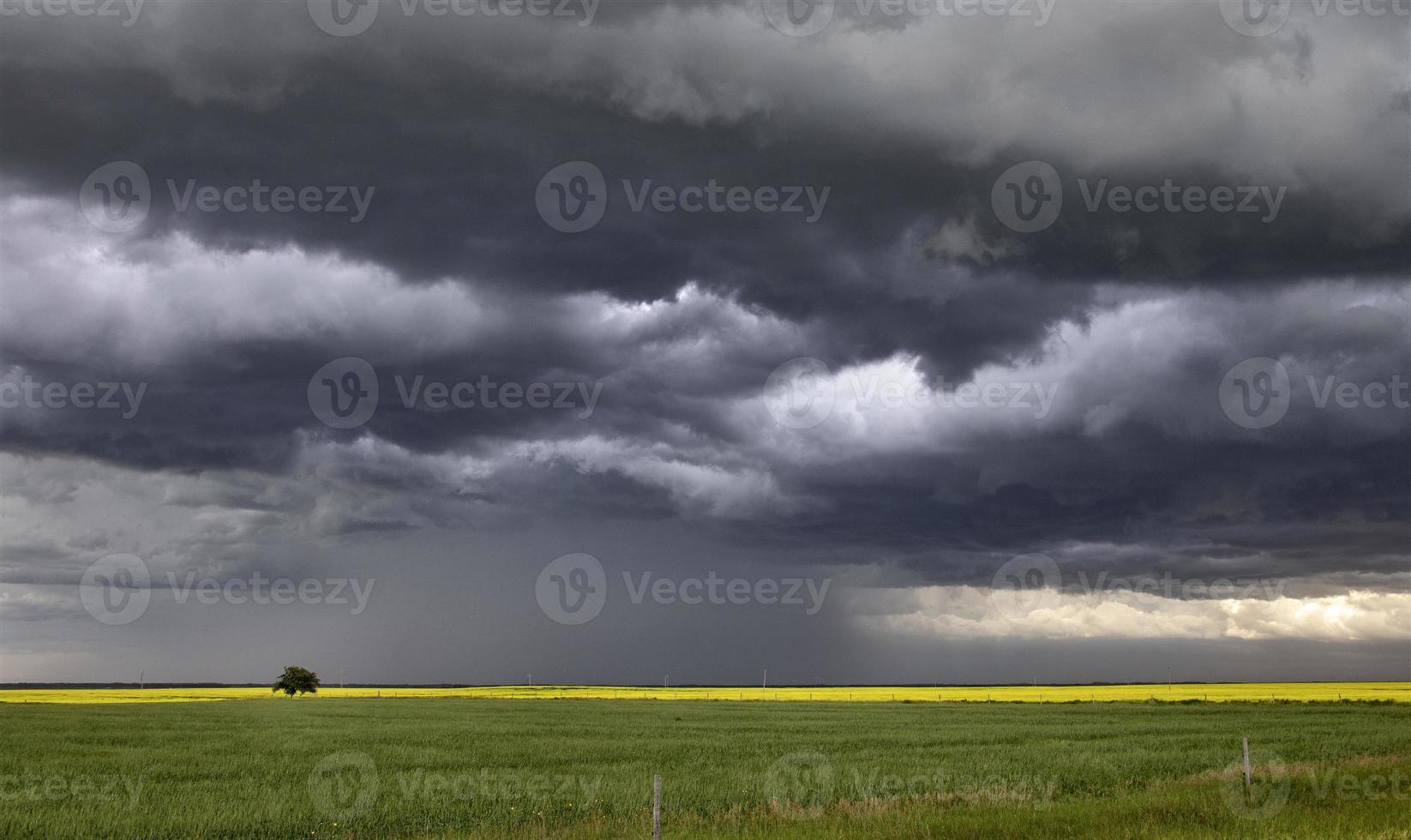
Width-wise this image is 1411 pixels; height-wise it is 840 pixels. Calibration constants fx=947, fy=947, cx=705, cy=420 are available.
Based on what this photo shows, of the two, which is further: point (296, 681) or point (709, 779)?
point (296, 681)

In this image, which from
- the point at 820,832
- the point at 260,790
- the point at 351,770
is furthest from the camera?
the point at 351,770

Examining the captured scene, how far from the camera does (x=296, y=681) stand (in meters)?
142

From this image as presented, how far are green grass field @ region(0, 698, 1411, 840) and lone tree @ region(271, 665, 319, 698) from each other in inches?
3350

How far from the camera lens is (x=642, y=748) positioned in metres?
41.2

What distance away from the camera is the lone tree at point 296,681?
141250mm

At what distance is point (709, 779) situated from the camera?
95.2ft

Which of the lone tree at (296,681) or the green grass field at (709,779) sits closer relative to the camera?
the green grass field at (709,779)

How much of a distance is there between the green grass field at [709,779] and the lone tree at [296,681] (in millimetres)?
85089

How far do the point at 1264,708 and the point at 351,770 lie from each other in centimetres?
7571

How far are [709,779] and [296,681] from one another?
13143cm

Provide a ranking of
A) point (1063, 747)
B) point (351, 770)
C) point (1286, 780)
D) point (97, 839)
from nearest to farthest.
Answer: point (97, 839) → point (1286, 780) → point (351, 770) → point (1063, 747)

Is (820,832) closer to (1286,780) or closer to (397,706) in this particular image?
(1286,780)

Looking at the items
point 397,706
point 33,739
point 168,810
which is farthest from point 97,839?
point 397,706

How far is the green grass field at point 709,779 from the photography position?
19.0 meters
